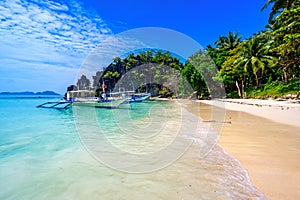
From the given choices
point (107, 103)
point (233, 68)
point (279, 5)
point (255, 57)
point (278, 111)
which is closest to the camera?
point (278, 111)

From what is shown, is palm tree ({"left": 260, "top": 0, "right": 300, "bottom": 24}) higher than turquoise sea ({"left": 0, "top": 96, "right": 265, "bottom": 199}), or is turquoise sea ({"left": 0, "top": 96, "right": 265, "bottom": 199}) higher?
palm tree ({"left": 260, "top": 0, "right": 300, "bottom": 24})

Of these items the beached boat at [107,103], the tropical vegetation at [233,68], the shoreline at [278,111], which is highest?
the tropical vegetation at [233,68]

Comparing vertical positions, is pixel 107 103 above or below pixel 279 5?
below

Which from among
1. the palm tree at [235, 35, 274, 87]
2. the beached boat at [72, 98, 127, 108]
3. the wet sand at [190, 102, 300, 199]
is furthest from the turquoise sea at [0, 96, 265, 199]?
the palm tree at [235, 35, 274, 87]

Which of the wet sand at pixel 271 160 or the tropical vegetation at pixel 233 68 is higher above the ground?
the tropical vegetation at pixel 233 68

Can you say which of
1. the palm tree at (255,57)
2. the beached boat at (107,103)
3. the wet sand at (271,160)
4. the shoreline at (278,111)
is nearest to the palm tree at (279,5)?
the palm tree at (255,57)

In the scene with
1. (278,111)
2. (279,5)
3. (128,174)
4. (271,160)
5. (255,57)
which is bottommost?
(128,174)

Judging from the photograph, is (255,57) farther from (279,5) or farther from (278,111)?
(278,111)

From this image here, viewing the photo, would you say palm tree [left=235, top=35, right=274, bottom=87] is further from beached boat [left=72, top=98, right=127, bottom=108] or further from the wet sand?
the wet sand

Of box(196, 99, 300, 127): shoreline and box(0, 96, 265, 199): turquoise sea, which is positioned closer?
box(0, 96, 265, 199): turquoise sea

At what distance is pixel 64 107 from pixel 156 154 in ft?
75.2

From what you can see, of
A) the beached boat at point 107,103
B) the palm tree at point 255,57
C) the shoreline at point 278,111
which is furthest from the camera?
the palm tree at point 255,57

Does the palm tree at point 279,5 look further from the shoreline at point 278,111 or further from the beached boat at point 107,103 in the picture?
the beached boat at point 107,103

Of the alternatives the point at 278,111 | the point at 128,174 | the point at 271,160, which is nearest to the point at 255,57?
the point at 278,111
